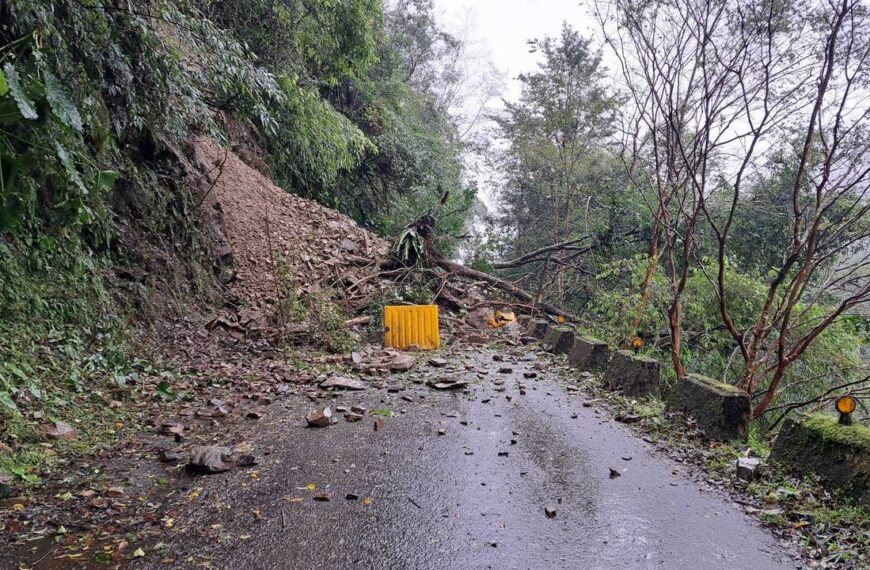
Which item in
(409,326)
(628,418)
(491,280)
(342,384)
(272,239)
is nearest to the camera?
(628,418)

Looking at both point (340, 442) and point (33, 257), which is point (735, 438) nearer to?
point (340, 442)

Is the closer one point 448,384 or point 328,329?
point 448,384

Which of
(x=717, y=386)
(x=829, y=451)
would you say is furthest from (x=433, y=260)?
(x=829, y=451)

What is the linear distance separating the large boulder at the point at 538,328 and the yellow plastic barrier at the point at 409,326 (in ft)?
6.11

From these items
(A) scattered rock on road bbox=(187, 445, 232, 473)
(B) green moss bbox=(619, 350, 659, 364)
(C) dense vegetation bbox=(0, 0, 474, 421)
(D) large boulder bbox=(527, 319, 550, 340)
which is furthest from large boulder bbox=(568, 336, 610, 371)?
(C) dense vegetation bbox=(0, 0, 474, 421)

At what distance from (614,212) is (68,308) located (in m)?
7.96

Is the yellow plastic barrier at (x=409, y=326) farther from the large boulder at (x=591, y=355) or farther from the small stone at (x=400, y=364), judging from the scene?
the large boulder at (x=591, y=355)

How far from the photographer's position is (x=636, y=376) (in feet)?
13.3

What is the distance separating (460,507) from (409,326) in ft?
14.3

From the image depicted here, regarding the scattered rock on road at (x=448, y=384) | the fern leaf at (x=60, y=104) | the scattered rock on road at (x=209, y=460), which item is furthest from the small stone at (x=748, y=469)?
the fern leaf at (x=60, y=104)

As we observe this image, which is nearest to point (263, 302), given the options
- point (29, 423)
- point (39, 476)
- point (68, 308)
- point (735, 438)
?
point (68, 308)

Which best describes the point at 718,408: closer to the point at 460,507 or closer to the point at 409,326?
the point at 460,507

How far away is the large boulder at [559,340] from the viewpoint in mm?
6168

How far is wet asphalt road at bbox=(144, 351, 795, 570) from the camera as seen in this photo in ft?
6.05
